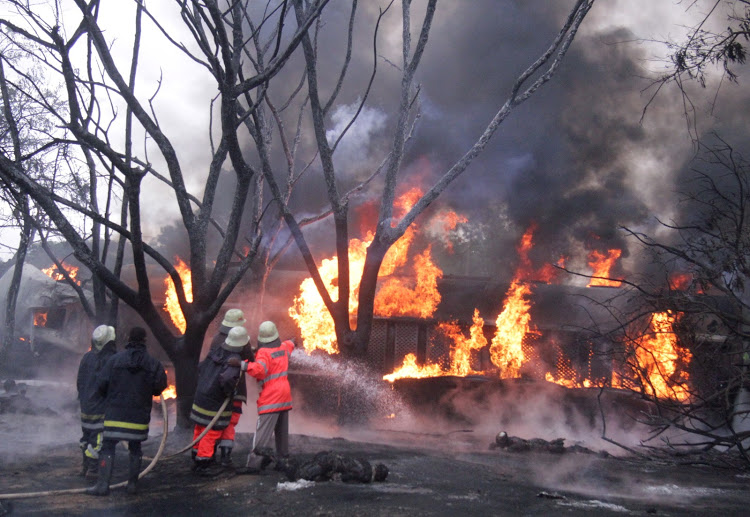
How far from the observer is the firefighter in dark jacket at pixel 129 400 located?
5.71 m

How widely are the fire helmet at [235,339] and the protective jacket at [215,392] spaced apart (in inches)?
4.8

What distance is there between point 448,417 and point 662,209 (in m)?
10.8

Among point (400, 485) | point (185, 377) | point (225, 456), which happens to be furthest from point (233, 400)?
point (400, 485)

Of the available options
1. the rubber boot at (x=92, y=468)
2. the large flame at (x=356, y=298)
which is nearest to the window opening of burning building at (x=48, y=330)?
the large flame at (x=356, y=298)

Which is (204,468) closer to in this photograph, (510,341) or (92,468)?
(92,468)

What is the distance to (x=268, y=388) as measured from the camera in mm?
6871

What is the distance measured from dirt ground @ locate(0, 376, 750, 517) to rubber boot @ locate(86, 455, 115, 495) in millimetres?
94

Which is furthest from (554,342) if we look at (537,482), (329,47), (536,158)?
(329,47)

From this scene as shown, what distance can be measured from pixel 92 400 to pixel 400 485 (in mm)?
3444

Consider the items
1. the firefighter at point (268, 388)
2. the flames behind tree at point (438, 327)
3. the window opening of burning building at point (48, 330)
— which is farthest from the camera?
the window opening of burning building at point (48, 330)

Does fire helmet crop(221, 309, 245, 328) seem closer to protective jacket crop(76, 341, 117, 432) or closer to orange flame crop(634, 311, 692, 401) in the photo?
protective jacket crop(76, 341, 117, 432)

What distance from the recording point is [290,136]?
1859 cm

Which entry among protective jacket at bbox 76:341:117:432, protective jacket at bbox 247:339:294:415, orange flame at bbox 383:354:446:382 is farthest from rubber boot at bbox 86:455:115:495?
orange flame at bbox 383:354:446:382

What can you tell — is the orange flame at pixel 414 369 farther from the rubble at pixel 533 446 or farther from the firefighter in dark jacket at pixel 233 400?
the firefighter in dark jacket at pixel 233 400
